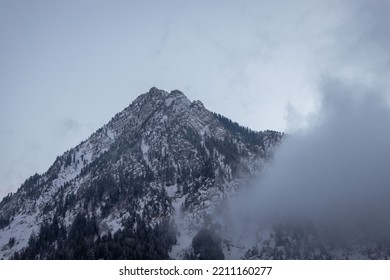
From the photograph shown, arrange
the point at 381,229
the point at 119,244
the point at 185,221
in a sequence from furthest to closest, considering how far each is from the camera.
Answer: the point at 185,221, the point at 381,229, the point at 119,244

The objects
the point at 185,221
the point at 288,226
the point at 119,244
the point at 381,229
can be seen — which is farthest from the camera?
the point at 185,221

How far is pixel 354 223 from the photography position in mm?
175750

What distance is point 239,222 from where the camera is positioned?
7761 inches

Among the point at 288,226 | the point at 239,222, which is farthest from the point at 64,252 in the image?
the point at 288,226

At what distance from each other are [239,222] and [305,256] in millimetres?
43002
